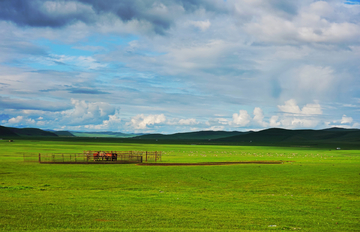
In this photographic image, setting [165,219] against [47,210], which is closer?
[165,219]

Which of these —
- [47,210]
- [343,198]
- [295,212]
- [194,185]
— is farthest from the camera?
[194,185]

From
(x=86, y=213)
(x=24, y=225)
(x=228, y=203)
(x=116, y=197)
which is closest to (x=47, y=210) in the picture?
(x=86, y=213)

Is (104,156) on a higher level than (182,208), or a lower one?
higher

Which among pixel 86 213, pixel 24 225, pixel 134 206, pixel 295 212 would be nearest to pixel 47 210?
pixel 86 213

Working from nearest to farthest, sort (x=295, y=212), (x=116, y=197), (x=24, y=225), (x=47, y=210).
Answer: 1. (x=24, y=225)
2. (x=47, y=210)
3. (x=295, y=212)
4. (x=116, y=197)

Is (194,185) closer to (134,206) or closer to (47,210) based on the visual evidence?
(134,206)

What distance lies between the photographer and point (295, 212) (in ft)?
51.3

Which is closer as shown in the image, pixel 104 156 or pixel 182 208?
pixel 182 208

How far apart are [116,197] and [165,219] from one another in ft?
21.8

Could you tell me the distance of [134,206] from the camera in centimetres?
1638

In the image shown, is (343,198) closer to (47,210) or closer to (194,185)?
(194,185)

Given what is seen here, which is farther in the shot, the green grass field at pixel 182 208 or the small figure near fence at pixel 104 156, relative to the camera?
the small figure near fence at pixel 104 156

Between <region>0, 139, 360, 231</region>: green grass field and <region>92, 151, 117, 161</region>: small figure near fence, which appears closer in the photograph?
<region>0, 139, 360, 231</region>: green grass field

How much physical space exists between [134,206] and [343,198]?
13.5m
